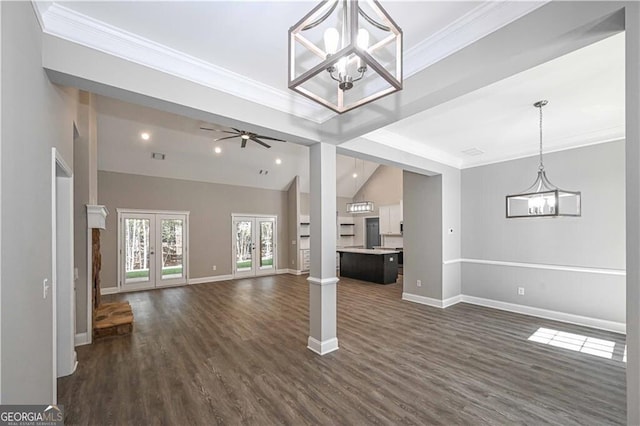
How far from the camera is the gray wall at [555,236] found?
416 cm

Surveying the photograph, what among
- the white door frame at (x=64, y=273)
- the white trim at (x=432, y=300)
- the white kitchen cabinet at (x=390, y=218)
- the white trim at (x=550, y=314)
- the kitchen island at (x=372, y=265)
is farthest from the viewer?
the white kitchen cabinet at (x=390, y=218)

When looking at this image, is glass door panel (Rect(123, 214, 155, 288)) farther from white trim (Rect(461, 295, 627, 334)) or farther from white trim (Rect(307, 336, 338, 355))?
white trim (Rect(461, 295, 627, 334))

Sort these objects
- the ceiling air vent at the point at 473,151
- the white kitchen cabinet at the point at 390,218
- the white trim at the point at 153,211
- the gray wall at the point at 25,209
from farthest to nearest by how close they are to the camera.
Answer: the white kitchen cabinet at the point at 390,218 → the white trim at the point at 153,211 → the ceiling air vent at the point at 473,151 → the gray wall at the point at 25,209

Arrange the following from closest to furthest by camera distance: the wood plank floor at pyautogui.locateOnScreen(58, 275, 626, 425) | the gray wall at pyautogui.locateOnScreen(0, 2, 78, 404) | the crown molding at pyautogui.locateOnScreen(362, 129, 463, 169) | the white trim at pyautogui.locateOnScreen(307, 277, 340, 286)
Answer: the gray wall at pyautogui.locateOnScreen(0, 2, 78, 404) → the wood plank floor at pyautogui.locateOnScreen(58, 275, 626, 425) → the white trim at pyautogui.locateOnScreen(307, 277, 340, 286) → the crown molding at pyautogui.locateOnScreen(362, 129, 463, 169)

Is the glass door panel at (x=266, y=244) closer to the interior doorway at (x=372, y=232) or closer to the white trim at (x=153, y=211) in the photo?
the white trim at (x=153, y=211)

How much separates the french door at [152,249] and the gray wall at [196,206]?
0.18 meters

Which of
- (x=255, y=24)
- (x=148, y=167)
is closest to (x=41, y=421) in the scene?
(x=255, y=24)

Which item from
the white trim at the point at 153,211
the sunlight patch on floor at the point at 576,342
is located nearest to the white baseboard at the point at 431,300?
the sunlight patch on floor at the point at 576,342

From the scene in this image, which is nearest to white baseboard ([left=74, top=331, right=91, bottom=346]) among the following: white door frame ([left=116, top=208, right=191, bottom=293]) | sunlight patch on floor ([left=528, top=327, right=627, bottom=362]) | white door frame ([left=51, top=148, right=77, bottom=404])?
white door frame ([left=51, top=148, right=77, bottom=404])

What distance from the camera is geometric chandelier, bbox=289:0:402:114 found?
4.28ft

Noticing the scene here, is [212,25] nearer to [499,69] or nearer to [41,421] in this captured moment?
[499,69]

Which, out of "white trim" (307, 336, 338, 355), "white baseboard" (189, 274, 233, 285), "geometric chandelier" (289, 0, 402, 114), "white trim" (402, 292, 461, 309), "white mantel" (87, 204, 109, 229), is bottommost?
"white baseboard" (189, 274, 233, 285)

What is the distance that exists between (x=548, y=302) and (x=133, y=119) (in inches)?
327

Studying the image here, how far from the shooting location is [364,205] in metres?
8.70
